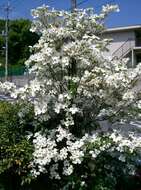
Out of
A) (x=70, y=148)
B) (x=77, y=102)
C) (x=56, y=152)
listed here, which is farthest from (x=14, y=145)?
(x=77, y=102)

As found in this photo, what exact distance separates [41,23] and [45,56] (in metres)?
0.97

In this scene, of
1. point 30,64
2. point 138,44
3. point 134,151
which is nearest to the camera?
point 134,151

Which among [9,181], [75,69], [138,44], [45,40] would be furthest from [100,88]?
[138,44]

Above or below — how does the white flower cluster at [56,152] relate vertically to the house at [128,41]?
below

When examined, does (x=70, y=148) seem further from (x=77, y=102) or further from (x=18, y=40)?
(x=18, y=40)

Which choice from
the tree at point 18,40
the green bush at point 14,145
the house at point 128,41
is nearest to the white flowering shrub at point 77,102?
the green bush at point 14,145

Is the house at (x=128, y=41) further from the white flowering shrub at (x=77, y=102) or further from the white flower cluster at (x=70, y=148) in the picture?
the white flower cluster at (x=70, y=148)

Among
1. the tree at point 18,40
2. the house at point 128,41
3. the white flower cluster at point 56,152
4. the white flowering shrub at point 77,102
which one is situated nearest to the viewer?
the white flower cluster at point 56,152

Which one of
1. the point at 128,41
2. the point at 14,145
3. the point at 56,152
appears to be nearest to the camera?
the point at 56,152

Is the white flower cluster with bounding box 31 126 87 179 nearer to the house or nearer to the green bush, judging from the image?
the green bush

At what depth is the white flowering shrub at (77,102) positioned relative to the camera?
7.45 meters

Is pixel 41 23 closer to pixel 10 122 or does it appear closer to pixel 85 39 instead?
pixel 85 39

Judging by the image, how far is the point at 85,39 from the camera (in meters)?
7.94

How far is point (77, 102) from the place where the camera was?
7.79 metres
